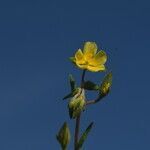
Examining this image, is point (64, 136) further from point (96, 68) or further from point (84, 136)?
point (96, 68)

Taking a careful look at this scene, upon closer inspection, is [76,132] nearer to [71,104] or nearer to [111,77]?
[71,104]

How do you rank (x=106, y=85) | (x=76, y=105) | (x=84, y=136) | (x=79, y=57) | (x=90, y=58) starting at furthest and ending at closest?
1. (x=90, y=58)
2. (x=79, y=57)
3. (x=106, y=85)
4. (x=84, y=136)
5. (x=76, y=105)

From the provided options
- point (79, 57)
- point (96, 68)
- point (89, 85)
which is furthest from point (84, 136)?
point (79, 57)

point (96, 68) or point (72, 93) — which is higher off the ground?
point (96, 68)

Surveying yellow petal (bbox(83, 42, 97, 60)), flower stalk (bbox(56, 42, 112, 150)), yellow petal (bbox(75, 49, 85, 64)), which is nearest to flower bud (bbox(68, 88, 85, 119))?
flower stalk (bbox(56, 42, 112, 150))

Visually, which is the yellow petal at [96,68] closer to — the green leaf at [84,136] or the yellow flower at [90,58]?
the yellow flower at [90,58]

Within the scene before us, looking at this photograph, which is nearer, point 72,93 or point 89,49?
point 72,93

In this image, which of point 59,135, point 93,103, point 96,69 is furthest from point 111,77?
point 59,135

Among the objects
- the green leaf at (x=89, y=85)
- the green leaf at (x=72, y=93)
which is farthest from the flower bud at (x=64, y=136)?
the green leaf at (x=89, y=85)
